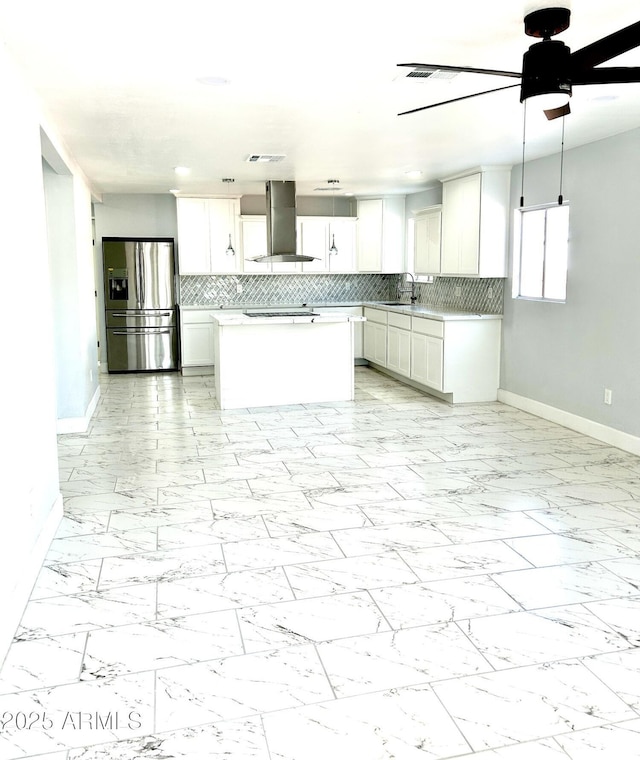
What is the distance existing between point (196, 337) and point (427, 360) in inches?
131

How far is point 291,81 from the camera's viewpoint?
12.3ft

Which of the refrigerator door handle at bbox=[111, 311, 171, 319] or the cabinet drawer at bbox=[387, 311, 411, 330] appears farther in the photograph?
the refrigerator door handle at bbox=[111, 311, 171, 319]

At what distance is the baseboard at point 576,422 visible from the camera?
5301 millimetres

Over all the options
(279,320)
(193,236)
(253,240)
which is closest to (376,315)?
(253,240)

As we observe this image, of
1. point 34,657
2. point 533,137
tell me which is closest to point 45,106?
point 34,657

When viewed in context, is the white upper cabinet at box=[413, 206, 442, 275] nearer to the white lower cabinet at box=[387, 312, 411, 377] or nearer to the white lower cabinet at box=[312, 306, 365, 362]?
the white lower cabinet at box=[387, 312, 411, 377]

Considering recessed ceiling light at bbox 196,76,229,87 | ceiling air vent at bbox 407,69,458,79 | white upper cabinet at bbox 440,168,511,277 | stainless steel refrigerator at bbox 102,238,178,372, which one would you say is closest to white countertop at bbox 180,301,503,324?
stainless steel refrigerator at bbox 102,238,178,372

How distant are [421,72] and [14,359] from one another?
8.09 ft

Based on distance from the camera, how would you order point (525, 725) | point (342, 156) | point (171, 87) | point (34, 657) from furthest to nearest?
1. point (342, 156)
2. point (171, 87)
3. point (34, 657)
4. point (525, 725)

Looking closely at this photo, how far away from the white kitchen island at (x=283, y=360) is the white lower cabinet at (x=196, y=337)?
198 centimetres

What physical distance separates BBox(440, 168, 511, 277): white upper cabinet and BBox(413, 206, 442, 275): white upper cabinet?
733mm

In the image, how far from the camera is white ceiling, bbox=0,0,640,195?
2.81m

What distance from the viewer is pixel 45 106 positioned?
415 cm

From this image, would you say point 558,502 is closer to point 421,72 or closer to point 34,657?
point 421,72
